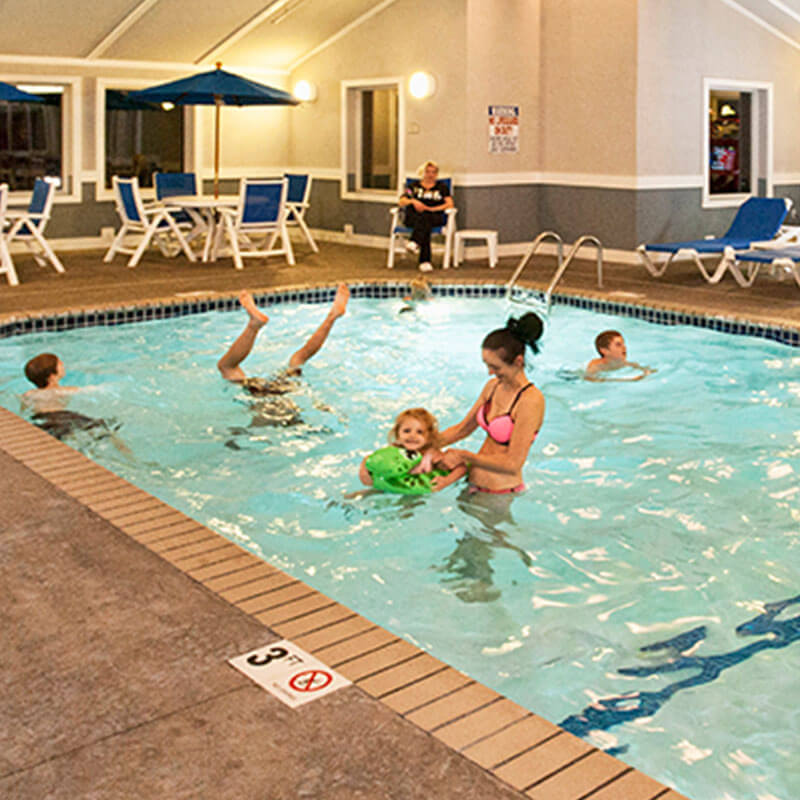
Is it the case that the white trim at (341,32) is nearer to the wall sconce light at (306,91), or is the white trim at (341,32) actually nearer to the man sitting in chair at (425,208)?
the wall sconce light at (306,91)

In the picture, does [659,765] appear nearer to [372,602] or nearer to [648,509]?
[372,602]

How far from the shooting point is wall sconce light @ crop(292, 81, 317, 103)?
14023mm

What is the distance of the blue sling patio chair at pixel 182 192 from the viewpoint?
40.0 feet

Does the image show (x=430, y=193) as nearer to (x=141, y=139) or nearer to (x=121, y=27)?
(x=121, y=27)

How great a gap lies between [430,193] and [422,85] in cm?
165

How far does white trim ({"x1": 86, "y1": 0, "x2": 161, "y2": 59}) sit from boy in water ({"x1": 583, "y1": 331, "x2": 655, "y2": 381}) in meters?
7.01

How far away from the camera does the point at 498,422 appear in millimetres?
4398

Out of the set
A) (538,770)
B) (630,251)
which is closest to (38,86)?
(630,251)

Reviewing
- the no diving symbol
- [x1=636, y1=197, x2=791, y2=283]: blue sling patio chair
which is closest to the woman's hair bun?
the no diving symbol

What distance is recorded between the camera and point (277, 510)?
194 inches

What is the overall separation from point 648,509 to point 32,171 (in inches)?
408

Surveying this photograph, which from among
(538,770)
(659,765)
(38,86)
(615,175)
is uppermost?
(38,86)

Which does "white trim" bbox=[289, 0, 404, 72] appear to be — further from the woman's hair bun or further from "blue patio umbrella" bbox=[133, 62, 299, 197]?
the woman's hair bun

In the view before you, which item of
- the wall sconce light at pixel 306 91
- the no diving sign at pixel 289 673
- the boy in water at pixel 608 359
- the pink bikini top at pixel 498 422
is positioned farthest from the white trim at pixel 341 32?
the no diving sign at pixel 289 673
